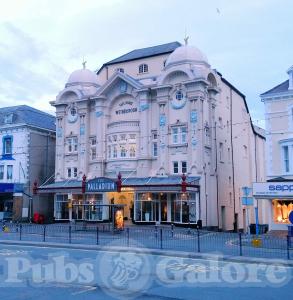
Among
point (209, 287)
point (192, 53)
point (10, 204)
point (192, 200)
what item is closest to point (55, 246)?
point (209, 287)

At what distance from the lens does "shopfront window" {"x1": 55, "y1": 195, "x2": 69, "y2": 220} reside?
45.9m

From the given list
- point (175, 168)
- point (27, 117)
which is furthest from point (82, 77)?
point (175, 168)

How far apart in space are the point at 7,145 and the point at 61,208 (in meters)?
10.5

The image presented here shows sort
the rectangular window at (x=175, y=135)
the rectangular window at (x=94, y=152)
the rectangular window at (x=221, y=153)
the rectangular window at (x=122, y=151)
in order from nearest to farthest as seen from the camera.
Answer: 1. the rectangular window at (x=175, y=135)
2. the rectangular window at (x=122, y=151)
3. the rectangular window at (x=221, y=153)
4. the rectangular window at (x=94, y=152)

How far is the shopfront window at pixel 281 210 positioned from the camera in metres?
31.8

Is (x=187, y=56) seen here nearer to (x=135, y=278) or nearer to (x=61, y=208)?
(x=61, y=208)

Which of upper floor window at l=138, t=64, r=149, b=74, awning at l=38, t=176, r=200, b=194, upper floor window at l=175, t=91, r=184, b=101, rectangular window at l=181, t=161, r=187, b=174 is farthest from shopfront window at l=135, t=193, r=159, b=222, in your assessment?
upper floor window at l=138, t=64, r=149, b=74

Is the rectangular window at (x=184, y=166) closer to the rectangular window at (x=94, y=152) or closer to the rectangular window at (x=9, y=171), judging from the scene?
the rectangular window at (x=94, y=152)

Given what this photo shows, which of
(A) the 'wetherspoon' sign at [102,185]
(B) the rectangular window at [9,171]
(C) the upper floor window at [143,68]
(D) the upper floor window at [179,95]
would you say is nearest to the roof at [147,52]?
(C) the upper floor window at [143,68]

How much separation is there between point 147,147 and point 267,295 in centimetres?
3106

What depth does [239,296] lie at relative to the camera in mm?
10312

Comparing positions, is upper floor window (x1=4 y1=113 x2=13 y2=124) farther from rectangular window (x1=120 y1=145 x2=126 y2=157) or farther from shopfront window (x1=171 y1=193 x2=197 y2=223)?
shopfront window (x1=171 y1=193 x2=197 y2=223)

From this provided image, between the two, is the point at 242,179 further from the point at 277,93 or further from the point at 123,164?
the point at 277,93

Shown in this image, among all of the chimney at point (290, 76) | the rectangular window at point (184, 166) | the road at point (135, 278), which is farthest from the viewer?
the rectangular window at point (184, 166)
